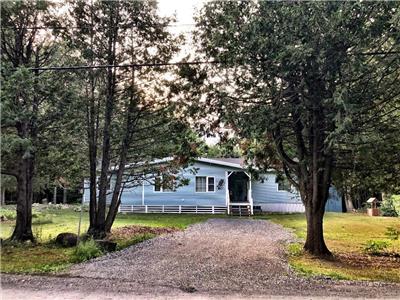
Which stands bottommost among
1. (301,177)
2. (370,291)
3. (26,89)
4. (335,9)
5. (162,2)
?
(370,291)

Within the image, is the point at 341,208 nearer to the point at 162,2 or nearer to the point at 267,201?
the point at 267,201

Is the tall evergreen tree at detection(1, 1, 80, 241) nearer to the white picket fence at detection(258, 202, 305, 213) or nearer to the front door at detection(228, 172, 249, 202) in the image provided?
the front door at detection(228, 172, 249, 202)

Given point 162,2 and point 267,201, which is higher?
point 162,2

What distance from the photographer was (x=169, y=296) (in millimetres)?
6039

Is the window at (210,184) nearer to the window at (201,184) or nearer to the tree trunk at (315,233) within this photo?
the window at (201,184)

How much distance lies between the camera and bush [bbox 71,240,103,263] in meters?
9.06

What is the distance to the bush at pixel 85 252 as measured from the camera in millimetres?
9056

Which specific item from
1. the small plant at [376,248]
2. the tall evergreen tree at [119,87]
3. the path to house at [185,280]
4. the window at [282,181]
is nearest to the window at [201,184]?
the window at [282,181]

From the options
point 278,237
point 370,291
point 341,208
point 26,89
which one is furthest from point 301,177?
point 341,208

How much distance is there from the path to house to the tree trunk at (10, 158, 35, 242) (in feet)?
11.2

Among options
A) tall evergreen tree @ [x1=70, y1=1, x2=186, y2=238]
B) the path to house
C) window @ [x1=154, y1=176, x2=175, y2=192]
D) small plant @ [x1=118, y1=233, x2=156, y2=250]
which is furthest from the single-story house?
the path to house

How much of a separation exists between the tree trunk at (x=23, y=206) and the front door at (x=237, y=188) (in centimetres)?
1834

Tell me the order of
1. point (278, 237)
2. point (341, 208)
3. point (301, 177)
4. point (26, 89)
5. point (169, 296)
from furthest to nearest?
point (341, 208) < point (278, 237) < point (301, 177) < point (26, 89) < point (169, 296)

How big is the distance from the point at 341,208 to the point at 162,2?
26.1 m
